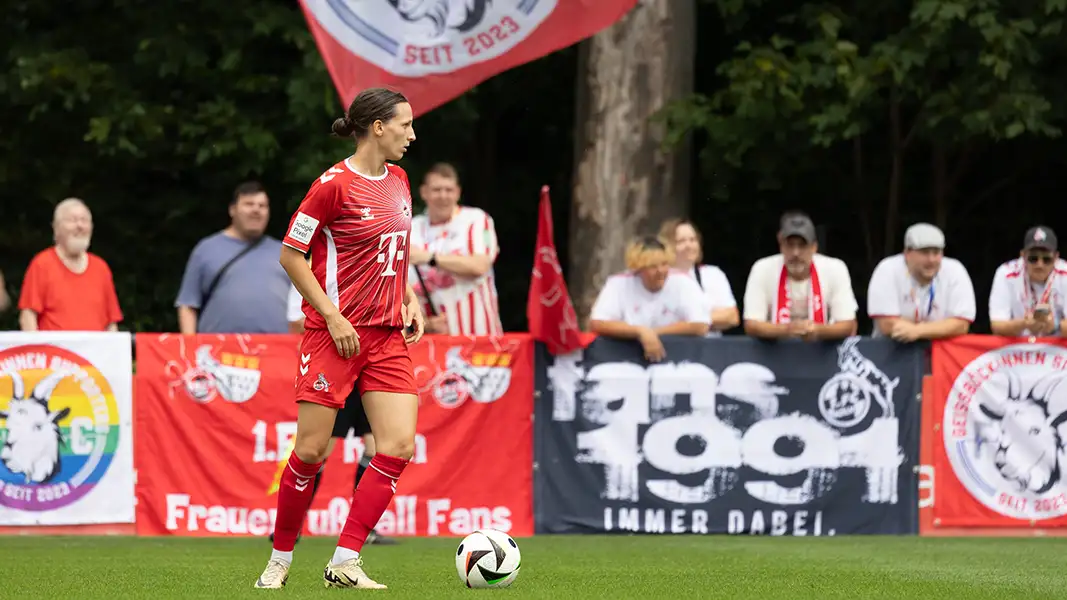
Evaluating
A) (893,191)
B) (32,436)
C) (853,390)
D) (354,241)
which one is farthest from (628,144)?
(354,241)

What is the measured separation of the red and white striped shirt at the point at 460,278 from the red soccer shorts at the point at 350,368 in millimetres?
4380

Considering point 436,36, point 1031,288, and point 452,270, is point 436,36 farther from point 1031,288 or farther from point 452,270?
point 1031,288

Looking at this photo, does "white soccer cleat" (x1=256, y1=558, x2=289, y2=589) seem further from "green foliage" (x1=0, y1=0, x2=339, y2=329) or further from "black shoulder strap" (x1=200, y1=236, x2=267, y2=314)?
"green foliage" (x1=0, y1=0, x2=339, y2=329)

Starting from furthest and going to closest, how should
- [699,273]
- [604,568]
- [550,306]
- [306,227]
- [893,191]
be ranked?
1. [893,191]
2. [699,273]
3. [550,306]
4. [604,568]
5. [306,227]

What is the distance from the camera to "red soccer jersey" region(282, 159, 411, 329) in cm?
818

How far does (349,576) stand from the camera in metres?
8.24

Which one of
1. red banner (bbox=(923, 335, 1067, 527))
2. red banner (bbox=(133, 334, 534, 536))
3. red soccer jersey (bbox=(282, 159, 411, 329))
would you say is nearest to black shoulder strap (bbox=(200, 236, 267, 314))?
red banner (bbox=(133, 334, 534, 536))

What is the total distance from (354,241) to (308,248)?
211 mm

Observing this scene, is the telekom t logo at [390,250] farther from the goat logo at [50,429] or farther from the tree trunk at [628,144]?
the tree trunk at [628,144]

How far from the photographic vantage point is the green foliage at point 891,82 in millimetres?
15359

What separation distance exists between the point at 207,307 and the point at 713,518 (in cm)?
384

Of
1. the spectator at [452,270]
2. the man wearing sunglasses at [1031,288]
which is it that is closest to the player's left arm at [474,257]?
the spectator at [452,270]

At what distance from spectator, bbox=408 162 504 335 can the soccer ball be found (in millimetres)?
4466

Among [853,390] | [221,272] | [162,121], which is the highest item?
[162,121]
